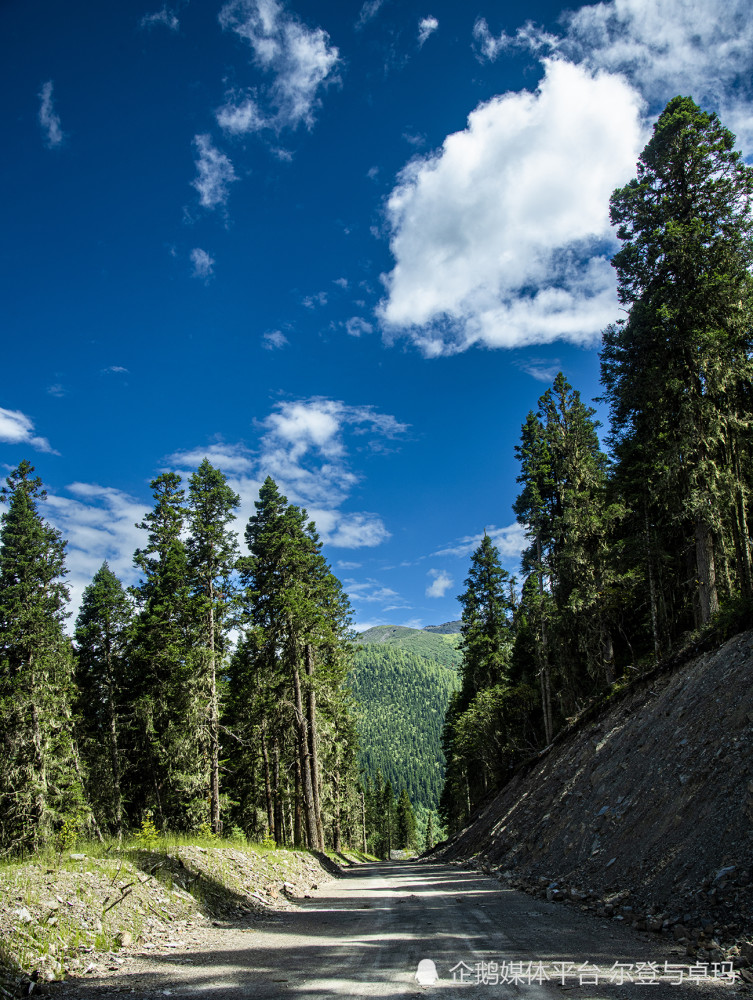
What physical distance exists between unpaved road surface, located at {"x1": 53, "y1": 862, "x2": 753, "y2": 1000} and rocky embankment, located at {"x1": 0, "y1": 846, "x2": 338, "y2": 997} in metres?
0.31

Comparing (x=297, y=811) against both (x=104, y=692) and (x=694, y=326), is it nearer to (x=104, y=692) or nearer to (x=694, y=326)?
(x=104, y=692)

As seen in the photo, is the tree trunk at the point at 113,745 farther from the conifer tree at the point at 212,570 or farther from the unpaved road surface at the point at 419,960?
the unpaved road surface at the point at 419,960

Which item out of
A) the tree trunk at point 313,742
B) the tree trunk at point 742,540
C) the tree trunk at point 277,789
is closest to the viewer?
the tree trunk at point 742,540

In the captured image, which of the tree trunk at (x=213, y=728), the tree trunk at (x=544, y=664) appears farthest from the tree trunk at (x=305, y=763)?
the tree trunk at (x=544, y=664)

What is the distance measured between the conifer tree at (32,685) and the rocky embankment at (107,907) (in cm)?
1363

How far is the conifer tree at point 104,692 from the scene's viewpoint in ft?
85.2

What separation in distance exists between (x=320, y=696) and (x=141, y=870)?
15996 mm

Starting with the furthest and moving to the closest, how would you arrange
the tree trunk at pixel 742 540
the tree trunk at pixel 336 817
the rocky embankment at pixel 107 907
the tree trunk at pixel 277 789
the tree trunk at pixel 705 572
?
the tree trunk at pixel 336 817
the tree trunk at pixel 277 789
the tree trunk at pixel 705 572
the tree trunk at pixel 742 540
the rocky embankment at pixel 107 907

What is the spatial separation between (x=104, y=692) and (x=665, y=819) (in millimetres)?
25988

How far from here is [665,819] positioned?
903cm

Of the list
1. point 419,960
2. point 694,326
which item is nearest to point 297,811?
point 419,960

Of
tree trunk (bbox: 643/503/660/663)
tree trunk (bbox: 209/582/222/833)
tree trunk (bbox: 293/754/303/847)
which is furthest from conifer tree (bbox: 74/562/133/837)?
tree trunk (bbox: 643/503/660/663)

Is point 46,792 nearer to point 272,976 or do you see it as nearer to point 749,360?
point 272,976

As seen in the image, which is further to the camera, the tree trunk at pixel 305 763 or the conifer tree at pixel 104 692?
the conifer tree at pixel 104 692
